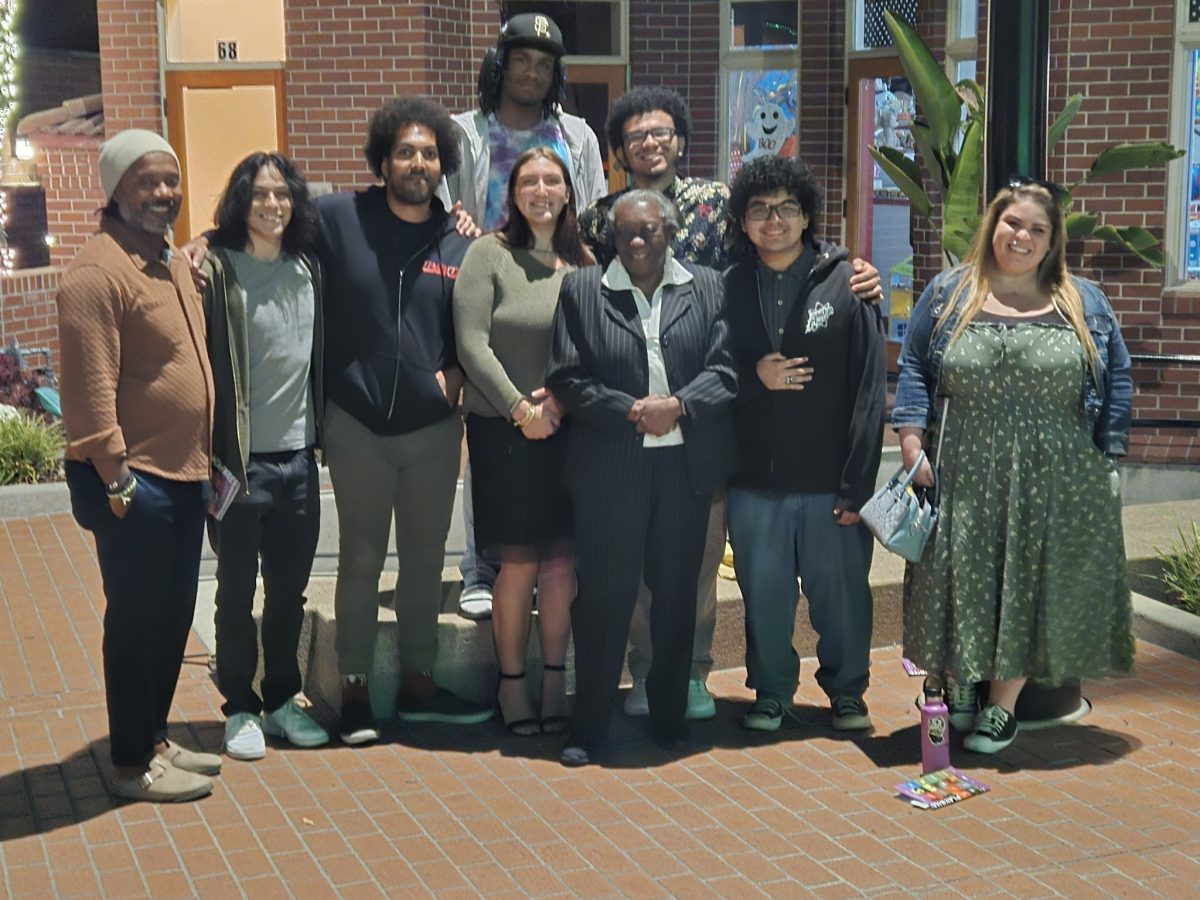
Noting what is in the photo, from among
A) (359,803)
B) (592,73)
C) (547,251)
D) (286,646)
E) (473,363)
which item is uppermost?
(592,73)

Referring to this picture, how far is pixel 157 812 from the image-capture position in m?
5.43

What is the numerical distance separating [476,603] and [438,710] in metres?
0.47

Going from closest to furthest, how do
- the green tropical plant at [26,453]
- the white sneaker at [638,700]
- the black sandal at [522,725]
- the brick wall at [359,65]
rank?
the black sandal at [522,725] → the white sneaker at [638,700] → the green tropical plant at [26,453] → the brick wall at [359,65]

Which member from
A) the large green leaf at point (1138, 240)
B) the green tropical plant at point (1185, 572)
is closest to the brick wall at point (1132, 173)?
the large green leaf at point (1138, 240)

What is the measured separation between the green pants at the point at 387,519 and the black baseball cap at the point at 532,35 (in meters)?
1.50

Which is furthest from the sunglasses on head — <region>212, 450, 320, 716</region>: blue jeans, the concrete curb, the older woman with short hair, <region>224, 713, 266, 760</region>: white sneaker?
<region>224, 713, 266, 760</region>: white sneaker

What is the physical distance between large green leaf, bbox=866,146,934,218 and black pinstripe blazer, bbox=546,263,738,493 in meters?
5.84

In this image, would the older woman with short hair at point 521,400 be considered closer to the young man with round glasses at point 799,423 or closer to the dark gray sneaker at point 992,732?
the young man with round glasses at point 799,423

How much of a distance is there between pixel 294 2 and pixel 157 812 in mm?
8625

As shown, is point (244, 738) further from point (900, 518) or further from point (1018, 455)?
point (1018, 455)

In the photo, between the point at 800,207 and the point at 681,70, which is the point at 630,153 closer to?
the point at 800,207

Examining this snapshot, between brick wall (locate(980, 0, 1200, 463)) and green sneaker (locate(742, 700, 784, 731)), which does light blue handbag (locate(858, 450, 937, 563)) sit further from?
brick wall (locate(980, 0, 1200, 463))

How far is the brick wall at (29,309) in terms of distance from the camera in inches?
521

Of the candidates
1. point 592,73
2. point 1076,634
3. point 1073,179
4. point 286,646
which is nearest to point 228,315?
point 286,646
